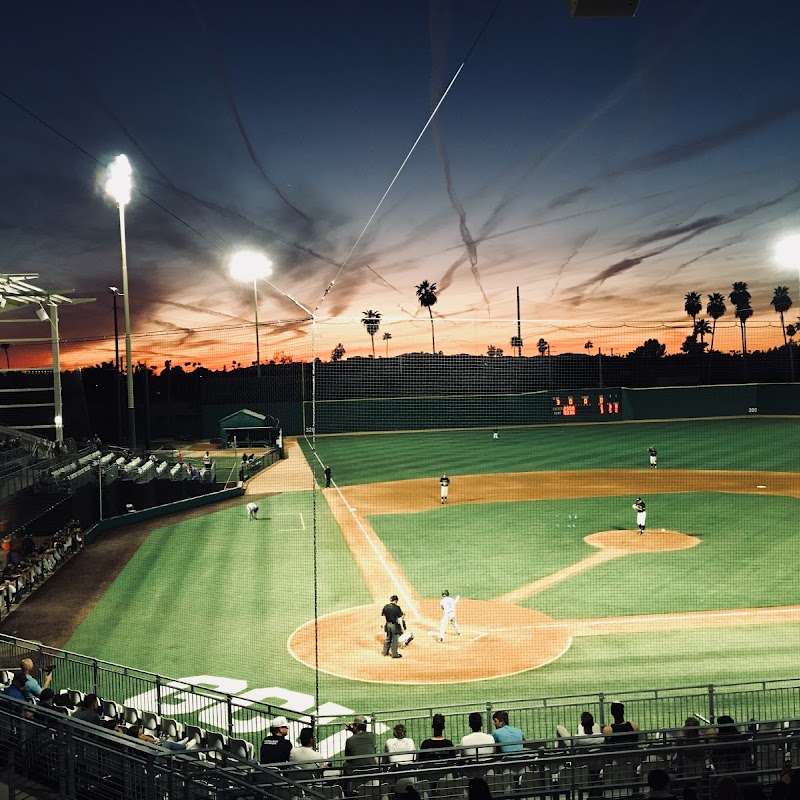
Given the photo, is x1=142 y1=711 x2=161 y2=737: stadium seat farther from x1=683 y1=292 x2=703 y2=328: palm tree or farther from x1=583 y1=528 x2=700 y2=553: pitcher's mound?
x1=683 y1=292 x2=703 y2=328: palm tree

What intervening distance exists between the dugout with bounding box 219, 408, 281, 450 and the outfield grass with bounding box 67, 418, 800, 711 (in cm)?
1504

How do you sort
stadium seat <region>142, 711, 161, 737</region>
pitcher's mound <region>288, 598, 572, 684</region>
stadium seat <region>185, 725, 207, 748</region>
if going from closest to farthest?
stadium seat <region>185, 725, 207, 748</region> < stadium seat <region>142, 711, 161, 737</region> < pitcher's mound <region>288, 598, 572, 684</region>

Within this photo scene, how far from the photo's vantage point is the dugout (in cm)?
4831

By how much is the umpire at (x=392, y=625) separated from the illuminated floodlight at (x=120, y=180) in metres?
19.1

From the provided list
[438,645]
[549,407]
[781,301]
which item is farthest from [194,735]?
[781,301]

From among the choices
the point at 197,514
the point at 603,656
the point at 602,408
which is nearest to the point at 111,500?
the point at 197,514

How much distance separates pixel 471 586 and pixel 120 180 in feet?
60.1

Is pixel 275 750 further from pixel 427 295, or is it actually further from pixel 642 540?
pixel 427 295

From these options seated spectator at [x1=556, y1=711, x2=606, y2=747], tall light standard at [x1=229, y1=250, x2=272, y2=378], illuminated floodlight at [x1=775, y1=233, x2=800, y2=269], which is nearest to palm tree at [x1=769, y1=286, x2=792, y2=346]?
illuminated floodlight at [x1=775, y1=233, x2=800, y2=269]

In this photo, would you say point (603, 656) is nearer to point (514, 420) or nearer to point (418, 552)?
point (418, 552)

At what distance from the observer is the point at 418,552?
22.8 metres

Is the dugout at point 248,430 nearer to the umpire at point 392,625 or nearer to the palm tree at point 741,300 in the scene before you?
the umpire at point 392,625

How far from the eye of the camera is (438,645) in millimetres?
14781

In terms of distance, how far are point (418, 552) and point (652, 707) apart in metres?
11.2
